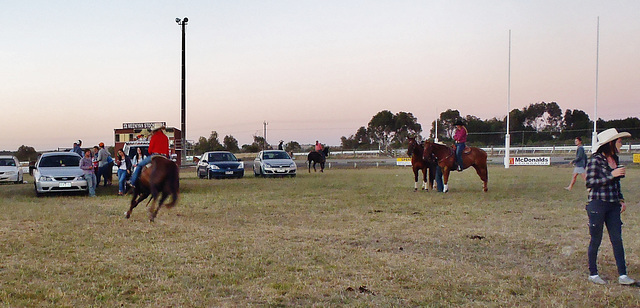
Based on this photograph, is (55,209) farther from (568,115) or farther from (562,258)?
(568,115)

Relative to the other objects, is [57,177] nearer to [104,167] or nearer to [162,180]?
[104,167]

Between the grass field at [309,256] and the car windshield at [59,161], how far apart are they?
4.00 meters

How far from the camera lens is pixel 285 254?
299 inches

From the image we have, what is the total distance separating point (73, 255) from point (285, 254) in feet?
10.2

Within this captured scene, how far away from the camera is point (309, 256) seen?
293 inches

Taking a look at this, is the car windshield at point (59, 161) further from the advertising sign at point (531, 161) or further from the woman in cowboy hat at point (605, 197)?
the advertising sign at point (531, 161)

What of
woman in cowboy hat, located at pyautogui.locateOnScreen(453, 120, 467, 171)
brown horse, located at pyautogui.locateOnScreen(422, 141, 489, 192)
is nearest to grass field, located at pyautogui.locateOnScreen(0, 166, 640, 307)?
brown horse, located at pyautogui.locateOnScreen(422, 141, 489, 192)

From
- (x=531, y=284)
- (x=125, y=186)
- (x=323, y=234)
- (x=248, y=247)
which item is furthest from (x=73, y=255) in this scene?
Result: (x=125, y=186)

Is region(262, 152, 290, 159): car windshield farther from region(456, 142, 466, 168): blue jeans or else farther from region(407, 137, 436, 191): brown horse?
region(456, 142, 466, 168): blue jeans

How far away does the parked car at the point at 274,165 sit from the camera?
26.2 meters

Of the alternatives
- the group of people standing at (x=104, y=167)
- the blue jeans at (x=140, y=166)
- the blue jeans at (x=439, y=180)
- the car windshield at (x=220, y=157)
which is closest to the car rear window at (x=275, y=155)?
the car windshield at (x=220, y=157)

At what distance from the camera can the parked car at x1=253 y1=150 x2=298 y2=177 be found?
26188 mm

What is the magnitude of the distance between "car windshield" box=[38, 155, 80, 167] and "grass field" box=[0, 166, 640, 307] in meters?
4.00

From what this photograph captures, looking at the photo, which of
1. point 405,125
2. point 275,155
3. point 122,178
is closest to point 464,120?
point 405,125
